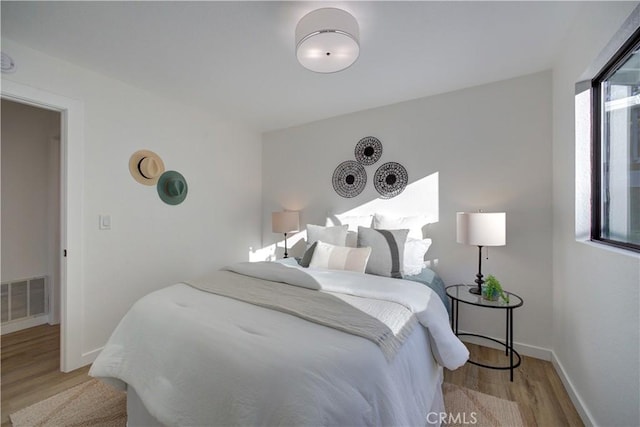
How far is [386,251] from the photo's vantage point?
227 centimetres

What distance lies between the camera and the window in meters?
1.29

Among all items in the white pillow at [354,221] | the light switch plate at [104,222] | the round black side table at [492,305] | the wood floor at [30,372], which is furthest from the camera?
the white pillow at [354,221]

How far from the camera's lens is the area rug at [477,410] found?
158cm

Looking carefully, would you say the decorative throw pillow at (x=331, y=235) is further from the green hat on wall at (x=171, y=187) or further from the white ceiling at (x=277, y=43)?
the green hat on wall at (x=171, y=187)

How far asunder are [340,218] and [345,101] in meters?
1.30

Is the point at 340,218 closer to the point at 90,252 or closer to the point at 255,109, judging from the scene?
the point at 255,109

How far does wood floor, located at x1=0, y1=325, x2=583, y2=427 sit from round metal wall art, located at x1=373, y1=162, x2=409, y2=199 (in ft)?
5.37

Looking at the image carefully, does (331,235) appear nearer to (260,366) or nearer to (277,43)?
(277,43)

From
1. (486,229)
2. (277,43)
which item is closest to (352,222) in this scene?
(486,229)

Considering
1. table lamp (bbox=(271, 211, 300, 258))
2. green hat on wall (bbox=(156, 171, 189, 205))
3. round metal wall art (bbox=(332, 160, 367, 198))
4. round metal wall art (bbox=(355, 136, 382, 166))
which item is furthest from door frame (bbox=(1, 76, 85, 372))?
round metal wall art (bbox=(355, 136, 382, 166))

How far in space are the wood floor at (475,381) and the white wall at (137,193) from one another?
1.00 feet

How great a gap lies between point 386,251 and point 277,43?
1782 millimetres

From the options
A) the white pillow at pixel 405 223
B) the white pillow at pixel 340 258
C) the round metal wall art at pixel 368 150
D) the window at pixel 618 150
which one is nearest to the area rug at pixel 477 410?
the white pillow at pixel 340 258

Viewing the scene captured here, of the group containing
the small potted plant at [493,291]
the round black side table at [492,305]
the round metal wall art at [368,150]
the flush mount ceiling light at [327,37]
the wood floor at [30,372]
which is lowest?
the wood floor at [30,372]
